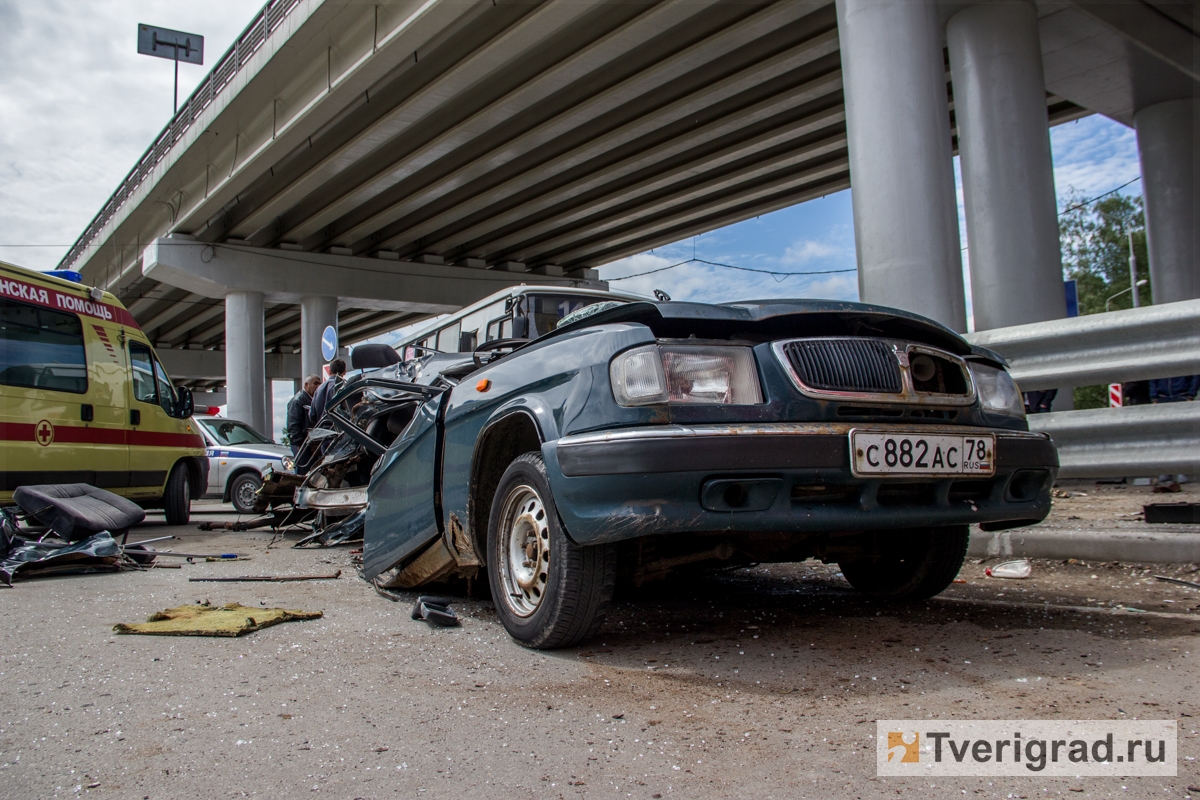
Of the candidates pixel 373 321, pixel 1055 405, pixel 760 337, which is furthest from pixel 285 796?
pixel 373 321

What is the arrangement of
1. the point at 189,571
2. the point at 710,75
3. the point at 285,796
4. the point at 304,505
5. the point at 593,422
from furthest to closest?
the point at 710,75 → the point at 304,505 → the point at 189,571 → the point at 593,422 → the point at 285,796

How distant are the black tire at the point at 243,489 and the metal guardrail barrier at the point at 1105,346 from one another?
10.6m

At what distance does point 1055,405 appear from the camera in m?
7.55

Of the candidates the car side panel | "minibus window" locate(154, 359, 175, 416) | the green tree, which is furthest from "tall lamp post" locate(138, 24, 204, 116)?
the green tree

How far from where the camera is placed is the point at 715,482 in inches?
89.7

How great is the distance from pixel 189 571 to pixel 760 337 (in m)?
4.14

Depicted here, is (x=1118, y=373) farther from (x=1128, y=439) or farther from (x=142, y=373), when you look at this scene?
(x=142, y=373)

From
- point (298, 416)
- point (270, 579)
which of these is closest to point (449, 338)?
point (298, 416)

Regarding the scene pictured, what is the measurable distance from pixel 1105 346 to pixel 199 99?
19.2 metres

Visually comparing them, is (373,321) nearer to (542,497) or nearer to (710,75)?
(710,75)

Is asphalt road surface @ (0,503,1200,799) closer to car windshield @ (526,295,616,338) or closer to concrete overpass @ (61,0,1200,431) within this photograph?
car windshield @ (526,295,616,338)

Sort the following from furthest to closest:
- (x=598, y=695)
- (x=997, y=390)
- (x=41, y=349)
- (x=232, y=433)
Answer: (x=232, y=433), (x=41, y=349), (x=997, y=390), (x=598, y=695)

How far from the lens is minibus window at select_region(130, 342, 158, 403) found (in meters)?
8.75

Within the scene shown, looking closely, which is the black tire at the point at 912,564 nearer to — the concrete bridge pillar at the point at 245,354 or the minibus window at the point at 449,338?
the minibus window at the point at 449,338
